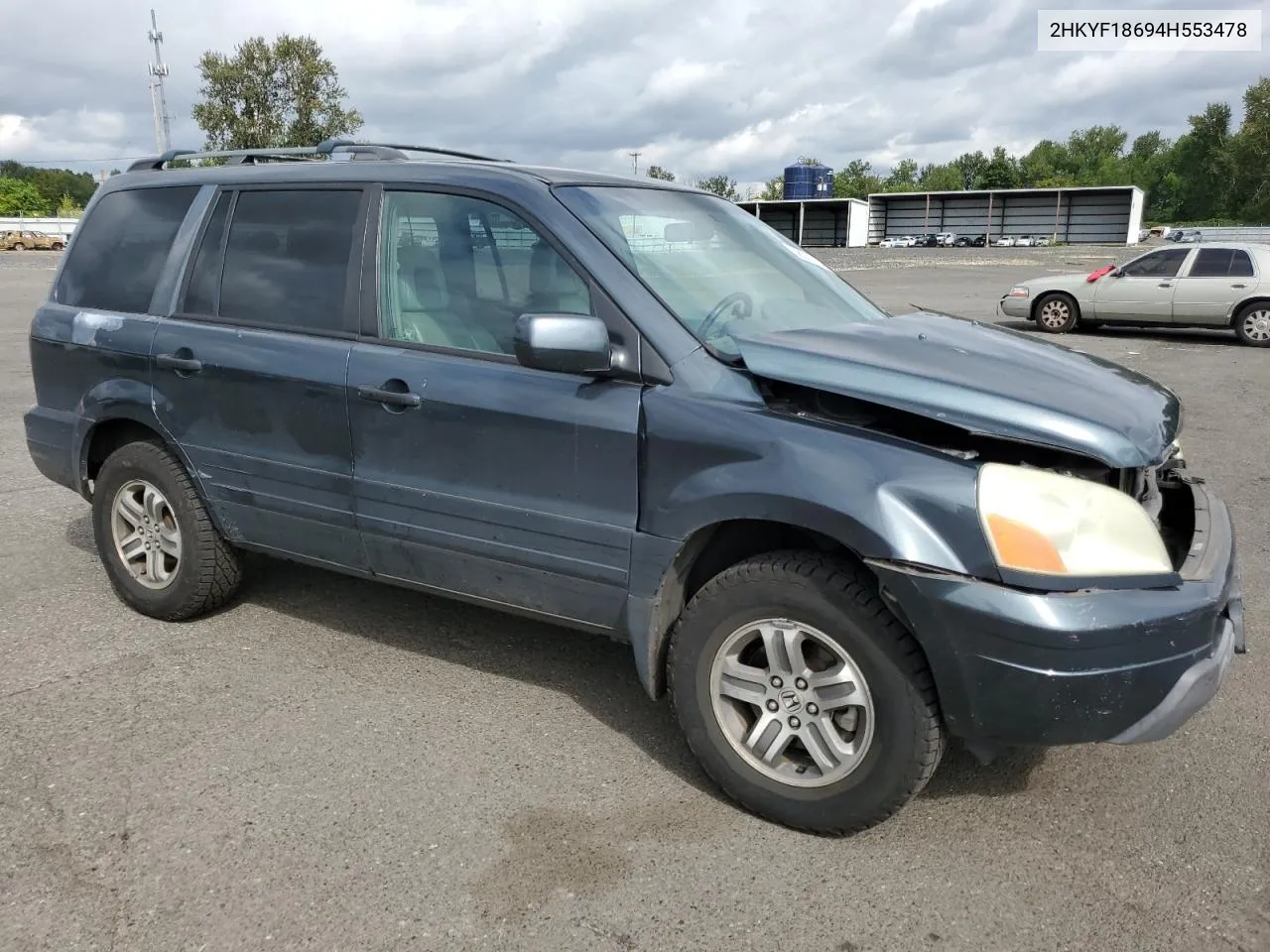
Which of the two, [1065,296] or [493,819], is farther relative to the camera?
[1065,296]

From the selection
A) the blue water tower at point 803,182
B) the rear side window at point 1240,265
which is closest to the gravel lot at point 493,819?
the rear side window at point 1240,265

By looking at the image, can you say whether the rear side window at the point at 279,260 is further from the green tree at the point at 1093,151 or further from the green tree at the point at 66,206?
the green tree at the point at 1093,151

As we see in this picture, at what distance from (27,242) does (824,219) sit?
176 ft

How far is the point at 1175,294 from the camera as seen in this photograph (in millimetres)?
15445

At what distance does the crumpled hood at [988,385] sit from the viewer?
2596 millimetres

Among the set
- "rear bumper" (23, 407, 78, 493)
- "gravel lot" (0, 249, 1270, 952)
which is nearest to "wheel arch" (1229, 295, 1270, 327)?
"gravel lot" (0, 249, 1270, 952)

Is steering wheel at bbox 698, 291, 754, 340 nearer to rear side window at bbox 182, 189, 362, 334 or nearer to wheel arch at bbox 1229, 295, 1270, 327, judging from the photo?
rear side window at bbox 182, 189, 362, 334

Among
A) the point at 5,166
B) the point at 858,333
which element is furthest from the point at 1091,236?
the point at 5,166

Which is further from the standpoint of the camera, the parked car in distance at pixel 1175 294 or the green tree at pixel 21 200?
the green tree at pixel 21 200

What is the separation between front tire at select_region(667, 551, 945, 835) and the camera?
104 inches

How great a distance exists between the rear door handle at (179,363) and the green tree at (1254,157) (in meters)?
123

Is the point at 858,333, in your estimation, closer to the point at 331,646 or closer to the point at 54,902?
the point at 331,646

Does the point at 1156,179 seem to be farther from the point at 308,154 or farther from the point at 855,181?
the point at 308,154

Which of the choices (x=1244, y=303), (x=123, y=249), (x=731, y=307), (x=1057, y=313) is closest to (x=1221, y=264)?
(x=1244, y=303)
